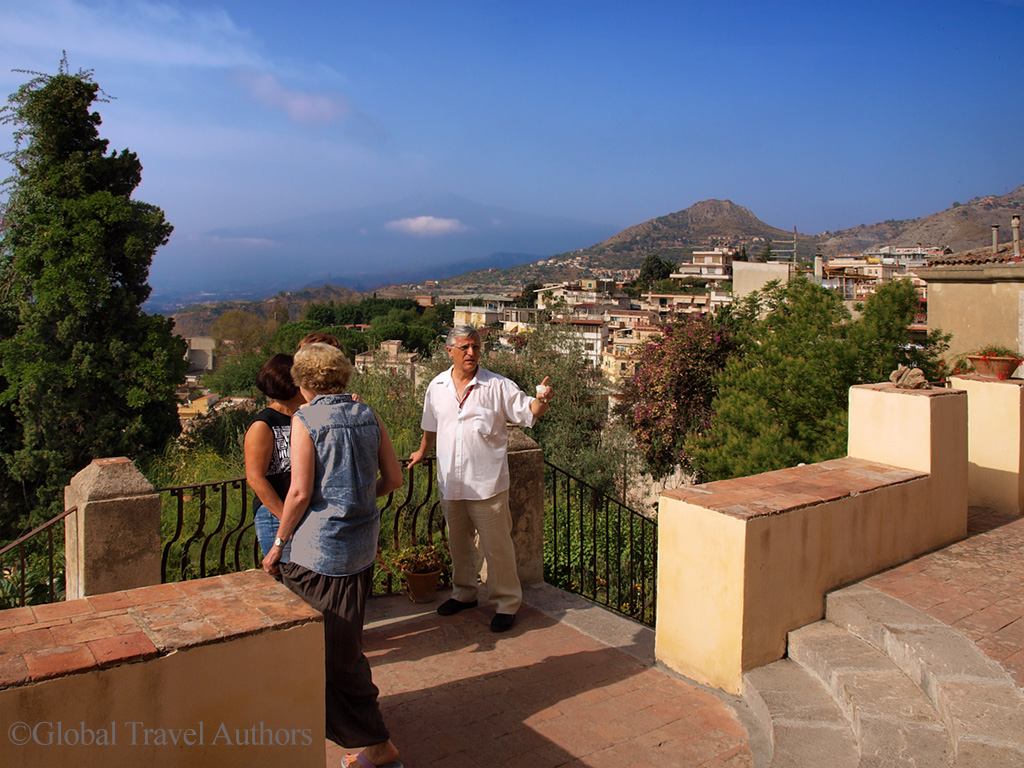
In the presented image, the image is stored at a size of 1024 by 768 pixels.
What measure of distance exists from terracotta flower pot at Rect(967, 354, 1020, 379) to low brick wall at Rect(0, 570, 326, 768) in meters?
6.45

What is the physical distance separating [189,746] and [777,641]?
9.27 feet

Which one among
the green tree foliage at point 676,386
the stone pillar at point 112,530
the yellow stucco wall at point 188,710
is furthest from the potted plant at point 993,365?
the green tree foliage at point 676,386

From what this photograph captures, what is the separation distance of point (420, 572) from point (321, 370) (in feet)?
7.28

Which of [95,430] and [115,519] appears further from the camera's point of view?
[95,430]

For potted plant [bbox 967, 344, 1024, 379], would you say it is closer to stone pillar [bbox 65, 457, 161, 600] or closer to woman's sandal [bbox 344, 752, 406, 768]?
woman's sandal [bbox 344, 752, 406, 768]

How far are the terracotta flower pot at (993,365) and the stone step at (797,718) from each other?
4.27 metres

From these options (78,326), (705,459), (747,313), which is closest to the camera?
(705,459)

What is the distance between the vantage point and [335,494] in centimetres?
282

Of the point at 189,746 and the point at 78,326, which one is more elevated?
the point at 78,326

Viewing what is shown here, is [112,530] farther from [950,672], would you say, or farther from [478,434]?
[950,672]

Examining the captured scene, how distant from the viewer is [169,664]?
2014 mm

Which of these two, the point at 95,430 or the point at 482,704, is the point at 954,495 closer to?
the point at 482,704

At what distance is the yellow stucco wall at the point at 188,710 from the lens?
1.81 meters

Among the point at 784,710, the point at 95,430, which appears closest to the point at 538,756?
the point at 784,710
